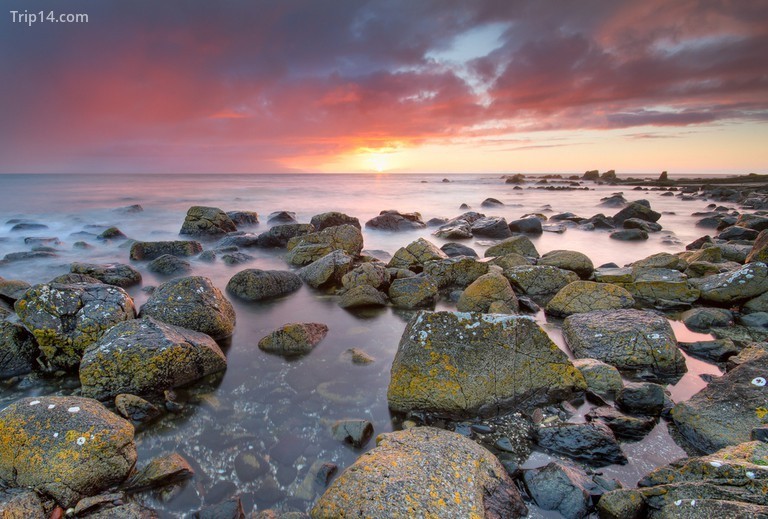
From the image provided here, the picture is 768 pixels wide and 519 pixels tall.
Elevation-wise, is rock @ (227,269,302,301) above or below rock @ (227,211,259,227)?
below

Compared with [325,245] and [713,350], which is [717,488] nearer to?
[713,350]

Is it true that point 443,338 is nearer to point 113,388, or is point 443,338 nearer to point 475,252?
point 113,388

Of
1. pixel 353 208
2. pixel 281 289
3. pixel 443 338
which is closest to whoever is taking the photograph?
pixel 443 338

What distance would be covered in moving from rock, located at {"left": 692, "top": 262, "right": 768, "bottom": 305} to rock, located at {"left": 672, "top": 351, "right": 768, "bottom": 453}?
479 cm

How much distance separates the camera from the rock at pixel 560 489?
3.58m

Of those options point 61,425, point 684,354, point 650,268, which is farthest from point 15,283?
point 650,268

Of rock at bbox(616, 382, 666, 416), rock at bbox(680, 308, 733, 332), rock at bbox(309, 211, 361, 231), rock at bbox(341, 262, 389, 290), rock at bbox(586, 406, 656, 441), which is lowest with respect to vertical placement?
rock at bbox(586, 406, 656, 441)

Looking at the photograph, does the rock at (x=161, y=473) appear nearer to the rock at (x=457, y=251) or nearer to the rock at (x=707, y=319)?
the rock at (x=707, y=319)

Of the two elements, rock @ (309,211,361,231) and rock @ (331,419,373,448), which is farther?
rock @ (309,211,361,231)

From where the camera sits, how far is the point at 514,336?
5.32 meters

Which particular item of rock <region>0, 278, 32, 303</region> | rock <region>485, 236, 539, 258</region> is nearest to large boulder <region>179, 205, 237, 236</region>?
rock <region>0, 278, 32, 303</region>

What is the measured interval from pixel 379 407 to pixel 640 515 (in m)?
3.01

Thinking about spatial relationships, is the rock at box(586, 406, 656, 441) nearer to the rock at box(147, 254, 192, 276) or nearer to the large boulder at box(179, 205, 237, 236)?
the rock at box(147, 254, 192, 276)

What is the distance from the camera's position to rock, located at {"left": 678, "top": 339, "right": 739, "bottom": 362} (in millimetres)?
6438
